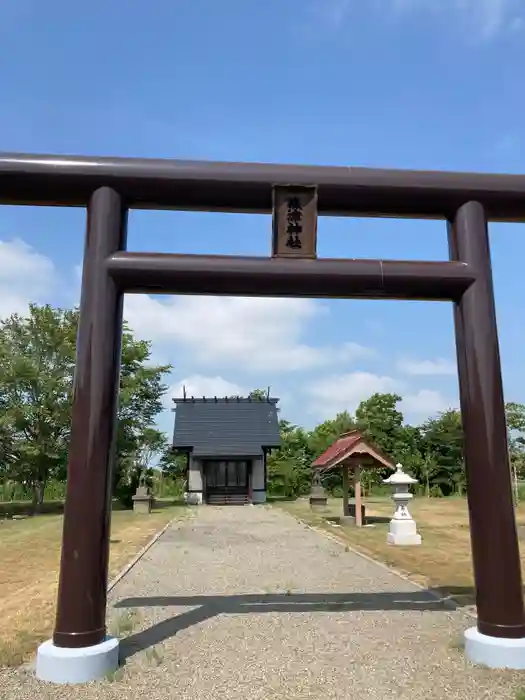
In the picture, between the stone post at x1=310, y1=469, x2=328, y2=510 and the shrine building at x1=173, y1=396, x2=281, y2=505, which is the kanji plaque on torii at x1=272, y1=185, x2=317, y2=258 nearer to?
the stone post at x1=310, y1=469, x2=328, y2=510

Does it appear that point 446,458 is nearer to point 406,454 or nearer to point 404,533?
point 406,454

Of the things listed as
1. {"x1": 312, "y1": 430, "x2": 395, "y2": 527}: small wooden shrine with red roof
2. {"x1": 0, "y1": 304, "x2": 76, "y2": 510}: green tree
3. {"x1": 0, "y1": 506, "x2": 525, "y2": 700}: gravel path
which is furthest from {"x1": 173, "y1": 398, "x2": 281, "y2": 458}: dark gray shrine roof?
{"x1": 0, "y1": 506, "x2": 525, "y2": 700}: gravel path

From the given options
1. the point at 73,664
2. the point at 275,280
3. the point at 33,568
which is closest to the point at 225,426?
the point at 33,568

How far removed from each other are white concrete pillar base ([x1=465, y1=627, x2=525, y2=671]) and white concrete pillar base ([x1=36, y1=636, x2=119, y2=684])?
2812 mm

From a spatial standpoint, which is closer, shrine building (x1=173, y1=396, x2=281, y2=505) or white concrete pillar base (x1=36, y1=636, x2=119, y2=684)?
white concrete pillar base (x1=36, y1=636, x2=119, y2=684)

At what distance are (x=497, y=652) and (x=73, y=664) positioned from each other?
126 inches

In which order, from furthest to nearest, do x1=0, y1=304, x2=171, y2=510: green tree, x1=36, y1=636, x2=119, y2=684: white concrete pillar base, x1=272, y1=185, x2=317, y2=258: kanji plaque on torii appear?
x1=0, y1=304, x2=171, y2=510: green tree < x1=272, y1=185, x2=317, y2=258: kanji plaque on torii < x1=36, y1=636, x2=119, y2=684: white concrete pillar base

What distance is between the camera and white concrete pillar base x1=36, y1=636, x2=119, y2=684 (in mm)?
4098

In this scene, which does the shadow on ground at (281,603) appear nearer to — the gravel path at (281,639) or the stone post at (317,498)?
the gravel path at (281,639)

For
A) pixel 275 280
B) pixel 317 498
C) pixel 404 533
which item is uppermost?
pixel 275 280

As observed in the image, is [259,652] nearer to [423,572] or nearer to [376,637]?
[376,637]

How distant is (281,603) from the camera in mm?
6387

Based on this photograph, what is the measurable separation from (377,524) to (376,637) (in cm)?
→ 1049

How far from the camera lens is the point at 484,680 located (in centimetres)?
405
